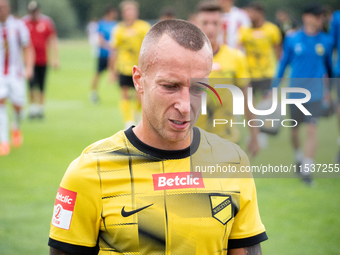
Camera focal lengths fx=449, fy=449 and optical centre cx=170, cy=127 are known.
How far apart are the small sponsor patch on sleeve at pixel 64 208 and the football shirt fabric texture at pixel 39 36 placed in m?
10.0

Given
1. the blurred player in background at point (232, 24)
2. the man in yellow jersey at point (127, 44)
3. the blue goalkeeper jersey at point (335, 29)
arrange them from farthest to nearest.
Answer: the blurred player in background at point (232, 24), the man in yellow jersey at point (127, 44), the blue goalkeeper jersey at point (335, 29)

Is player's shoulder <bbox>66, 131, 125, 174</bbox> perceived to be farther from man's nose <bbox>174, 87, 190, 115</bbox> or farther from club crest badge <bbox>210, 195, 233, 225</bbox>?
club crest badge <bbox>210, 195, 233, 225</bbox>

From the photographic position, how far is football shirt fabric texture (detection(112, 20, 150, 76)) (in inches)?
381

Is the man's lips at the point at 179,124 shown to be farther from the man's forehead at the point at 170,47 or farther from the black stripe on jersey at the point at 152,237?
the black stripe on jersey at the point at 152,237

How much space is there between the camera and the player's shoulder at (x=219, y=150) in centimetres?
184

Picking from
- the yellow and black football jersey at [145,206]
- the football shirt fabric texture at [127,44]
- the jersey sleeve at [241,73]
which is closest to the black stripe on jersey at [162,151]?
the yellow and black football jersey at [145,206]

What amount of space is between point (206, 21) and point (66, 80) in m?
16.7

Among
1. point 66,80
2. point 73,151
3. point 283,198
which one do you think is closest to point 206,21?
point 283,198

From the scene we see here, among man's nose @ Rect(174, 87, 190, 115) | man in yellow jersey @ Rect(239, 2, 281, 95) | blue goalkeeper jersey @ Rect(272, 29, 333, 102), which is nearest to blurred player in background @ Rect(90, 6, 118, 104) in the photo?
man in yellow jersey @ Rect(239, 2, 281, 95)

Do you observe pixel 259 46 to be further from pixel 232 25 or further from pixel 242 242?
pixel 242 242

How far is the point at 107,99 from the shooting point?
15375 mm

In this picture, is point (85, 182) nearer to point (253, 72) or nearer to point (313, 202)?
point (313, 202)

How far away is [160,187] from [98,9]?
63.0 m

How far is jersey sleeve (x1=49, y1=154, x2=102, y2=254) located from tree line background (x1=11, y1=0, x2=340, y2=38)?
171 feet
